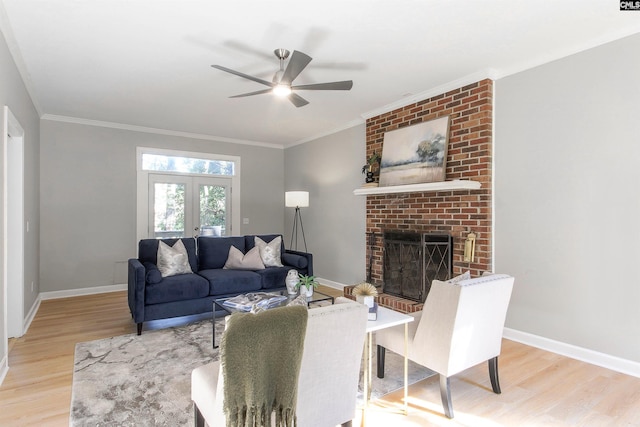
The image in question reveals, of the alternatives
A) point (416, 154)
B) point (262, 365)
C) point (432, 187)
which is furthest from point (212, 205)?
point (262, 365)

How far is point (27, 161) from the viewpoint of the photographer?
3834mm

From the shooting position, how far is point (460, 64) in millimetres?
3287

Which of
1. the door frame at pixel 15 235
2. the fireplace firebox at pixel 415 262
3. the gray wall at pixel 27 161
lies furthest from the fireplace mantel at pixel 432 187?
the door frame at pixel 15 235

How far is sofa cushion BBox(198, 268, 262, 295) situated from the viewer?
3918 millimetres

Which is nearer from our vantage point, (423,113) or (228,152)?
(423,113)

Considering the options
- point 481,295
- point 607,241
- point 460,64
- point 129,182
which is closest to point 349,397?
point 481,295

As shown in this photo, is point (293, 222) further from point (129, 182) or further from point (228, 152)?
point (129, 182)

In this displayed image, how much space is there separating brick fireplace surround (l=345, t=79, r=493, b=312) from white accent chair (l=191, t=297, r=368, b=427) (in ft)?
7.96

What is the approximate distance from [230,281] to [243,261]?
53 centimetres

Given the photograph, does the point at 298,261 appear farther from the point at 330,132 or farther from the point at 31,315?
the point at 31,315

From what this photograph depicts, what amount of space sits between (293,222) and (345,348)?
5.25 metres

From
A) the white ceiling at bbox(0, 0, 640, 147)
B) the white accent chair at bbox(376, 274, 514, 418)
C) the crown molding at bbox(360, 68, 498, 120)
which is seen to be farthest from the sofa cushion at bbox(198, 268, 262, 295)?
the crown molding at bbox(360, 68, 498, 120)

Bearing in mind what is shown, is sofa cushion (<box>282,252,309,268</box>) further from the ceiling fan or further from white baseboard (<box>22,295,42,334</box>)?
white baseboard (<box>22,295,42,334</box>)

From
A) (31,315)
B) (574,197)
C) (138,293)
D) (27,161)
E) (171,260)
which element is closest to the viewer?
(574,197)
